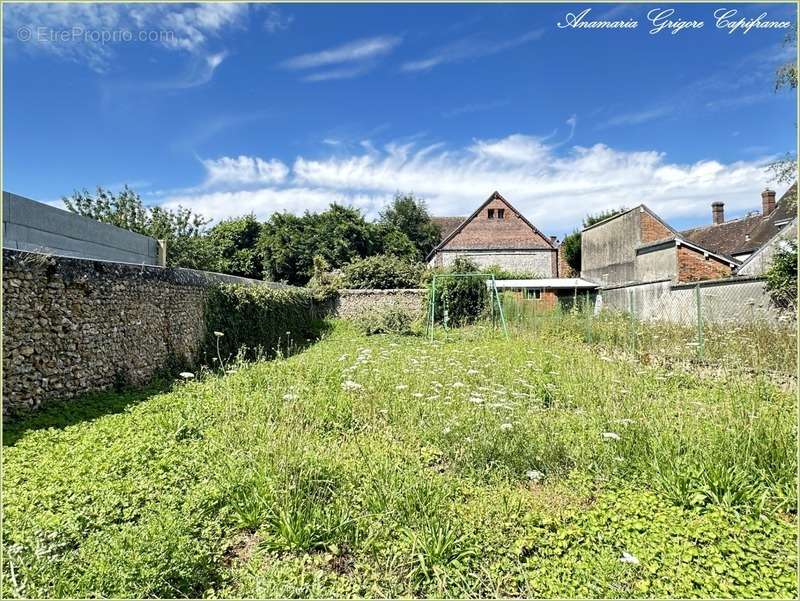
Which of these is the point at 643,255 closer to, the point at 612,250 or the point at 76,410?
the point at 612,250

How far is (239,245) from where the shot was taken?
33.8 metres

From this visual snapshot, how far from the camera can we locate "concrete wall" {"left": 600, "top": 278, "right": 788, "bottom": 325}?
32.0 ft

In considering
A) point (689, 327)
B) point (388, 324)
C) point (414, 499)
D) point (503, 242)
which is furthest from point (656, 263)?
point (414, 499)

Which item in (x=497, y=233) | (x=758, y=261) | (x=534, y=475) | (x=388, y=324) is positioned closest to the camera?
(x=534, y=475)

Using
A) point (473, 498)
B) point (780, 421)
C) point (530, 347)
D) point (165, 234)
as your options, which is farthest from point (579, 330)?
point (165, 234)

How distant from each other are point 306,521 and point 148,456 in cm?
208

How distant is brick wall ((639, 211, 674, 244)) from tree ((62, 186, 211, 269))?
22589 mm

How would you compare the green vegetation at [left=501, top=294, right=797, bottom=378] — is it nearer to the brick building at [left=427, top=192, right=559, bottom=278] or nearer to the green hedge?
the green hedge

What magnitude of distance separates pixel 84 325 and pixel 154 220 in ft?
62.1

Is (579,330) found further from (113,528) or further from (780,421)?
(113,528)

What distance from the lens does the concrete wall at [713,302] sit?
9750 mm

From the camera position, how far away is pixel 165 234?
23.3 meters

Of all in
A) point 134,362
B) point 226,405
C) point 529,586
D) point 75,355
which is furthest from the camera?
point 134,362

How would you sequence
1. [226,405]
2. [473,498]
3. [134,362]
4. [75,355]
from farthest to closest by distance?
[134,362] → [75,355] → [226,405] → [473,498]
